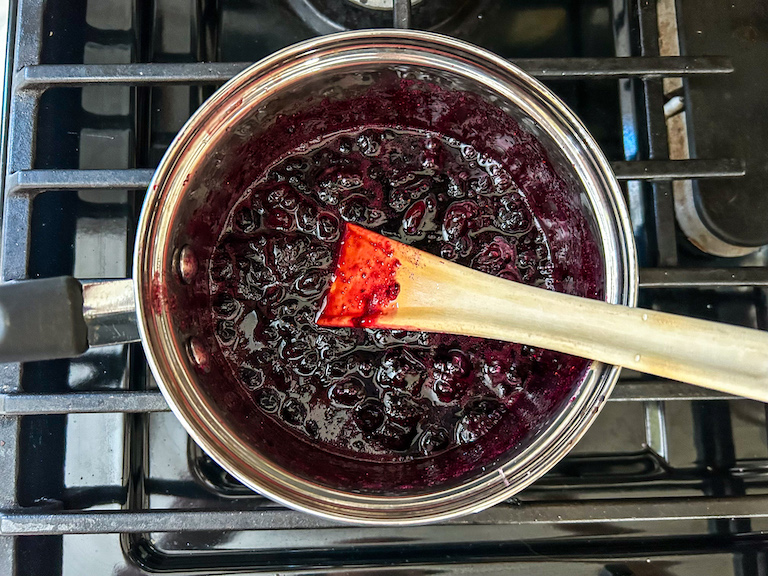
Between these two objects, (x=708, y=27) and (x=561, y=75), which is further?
(x=708, y=27)

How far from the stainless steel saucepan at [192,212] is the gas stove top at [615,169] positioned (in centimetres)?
9

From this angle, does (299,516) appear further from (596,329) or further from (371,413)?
(596,329)

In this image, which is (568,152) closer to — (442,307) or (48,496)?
(442,307)

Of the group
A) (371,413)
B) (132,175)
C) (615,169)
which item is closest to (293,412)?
(371,413)

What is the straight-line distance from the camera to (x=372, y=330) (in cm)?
71

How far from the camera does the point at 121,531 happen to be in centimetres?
67

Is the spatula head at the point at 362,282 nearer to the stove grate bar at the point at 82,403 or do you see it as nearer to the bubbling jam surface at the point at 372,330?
the bubbling jam surface at the point at 372,330

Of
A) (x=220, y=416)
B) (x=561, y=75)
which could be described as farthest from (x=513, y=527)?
(x=561, y=75)

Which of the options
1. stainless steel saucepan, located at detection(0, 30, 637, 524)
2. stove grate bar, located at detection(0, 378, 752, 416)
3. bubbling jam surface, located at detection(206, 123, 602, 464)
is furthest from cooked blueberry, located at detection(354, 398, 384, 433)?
stove grate bar, located at detection(0, 378, 752, 416)

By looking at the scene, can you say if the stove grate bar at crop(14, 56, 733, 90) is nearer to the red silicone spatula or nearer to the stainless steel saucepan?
the stainless steel saucepan

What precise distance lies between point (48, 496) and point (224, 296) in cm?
34

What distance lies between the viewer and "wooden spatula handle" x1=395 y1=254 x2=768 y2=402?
563mm

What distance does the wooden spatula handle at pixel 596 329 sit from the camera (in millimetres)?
563

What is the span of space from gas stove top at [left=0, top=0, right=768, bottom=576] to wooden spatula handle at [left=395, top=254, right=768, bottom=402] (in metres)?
0.13
